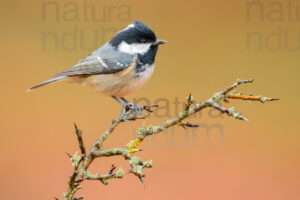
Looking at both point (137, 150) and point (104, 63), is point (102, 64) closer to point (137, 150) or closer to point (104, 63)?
point (104, 63)

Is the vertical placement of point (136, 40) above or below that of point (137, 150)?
above

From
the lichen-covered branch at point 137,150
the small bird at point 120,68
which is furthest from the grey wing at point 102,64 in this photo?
the lichen-covered branch at point 137,150

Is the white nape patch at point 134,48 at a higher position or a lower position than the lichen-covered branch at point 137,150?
higher

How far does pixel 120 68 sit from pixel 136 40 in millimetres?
116

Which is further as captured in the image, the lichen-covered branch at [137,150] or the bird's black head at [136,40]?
the bird's black head at [136,40]

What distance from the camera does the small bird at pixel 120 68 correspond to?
1080mm

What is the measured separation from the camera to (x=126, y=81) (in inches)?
43.7

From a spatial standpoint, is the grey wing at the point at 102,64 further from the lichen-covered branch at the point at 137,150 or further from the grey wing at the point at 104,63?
the lichen-covered branch at the point at 137,150

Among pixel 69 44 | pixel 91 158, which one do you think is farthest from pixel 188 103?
pixel 69 44

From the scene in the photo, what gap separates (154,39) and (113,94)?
8.5 inches

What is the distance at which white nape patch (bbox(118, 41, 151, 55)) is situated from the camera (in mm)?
1075

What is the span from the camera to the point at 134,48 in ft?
3.58

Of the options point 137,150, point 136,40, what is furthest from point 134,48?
point 137,150

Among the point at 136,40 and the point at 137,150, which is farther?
the point at 136,40
